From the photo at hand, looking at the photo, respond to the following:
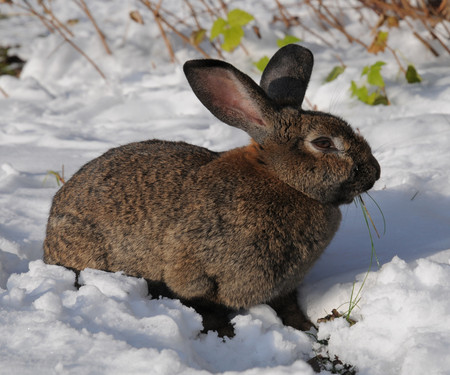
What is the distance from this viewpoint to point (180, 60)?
642 cm

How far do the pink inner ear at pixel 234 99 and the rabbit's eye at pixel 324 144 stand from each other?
0.26 meters

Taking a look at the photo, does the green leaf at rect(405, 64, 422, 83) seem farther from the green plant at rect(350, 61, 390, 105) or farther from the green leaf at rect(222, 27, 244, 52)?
the green leaf at rect(222, 27, 244, 52)

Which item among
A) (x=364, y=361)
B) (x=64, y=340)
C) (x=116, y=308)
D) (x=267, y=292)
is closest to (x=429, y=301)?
(x=364, y=361)

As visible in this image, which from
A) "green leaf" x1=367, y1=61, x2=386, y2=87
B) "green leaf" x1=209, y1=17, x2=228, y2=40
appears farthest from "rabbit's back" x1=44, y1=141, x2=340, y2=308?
"green leaf" x1=209, y1=17, x2=228, y2=40

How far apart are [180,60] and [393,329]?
4.47 meters

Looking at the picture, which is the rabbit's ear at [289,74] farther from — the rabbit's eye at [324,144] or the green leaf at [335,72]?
the green leaf at [335,72]

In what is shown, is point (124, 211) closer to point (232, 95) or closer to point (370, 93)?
point (232, 95)

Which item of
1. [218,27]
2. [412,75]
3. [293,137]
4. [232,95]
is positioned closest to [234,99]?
[232,95]

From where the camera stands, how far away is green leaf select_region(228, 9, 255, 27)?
5191 millimetres

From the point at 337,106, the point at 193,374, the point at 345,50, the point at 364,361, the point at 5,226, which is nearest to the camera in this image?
the point at 193,374

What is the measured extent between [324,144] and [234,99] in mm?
456

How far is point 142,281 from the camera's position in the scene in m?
2.87

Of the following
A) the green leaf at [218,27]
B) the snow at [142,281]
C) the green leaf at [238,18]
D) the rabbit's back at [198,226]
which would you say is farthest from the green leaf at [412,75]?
the rabbit's back at [198,226]

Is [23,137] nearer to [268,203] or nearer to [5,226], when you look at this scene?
[5,226]
